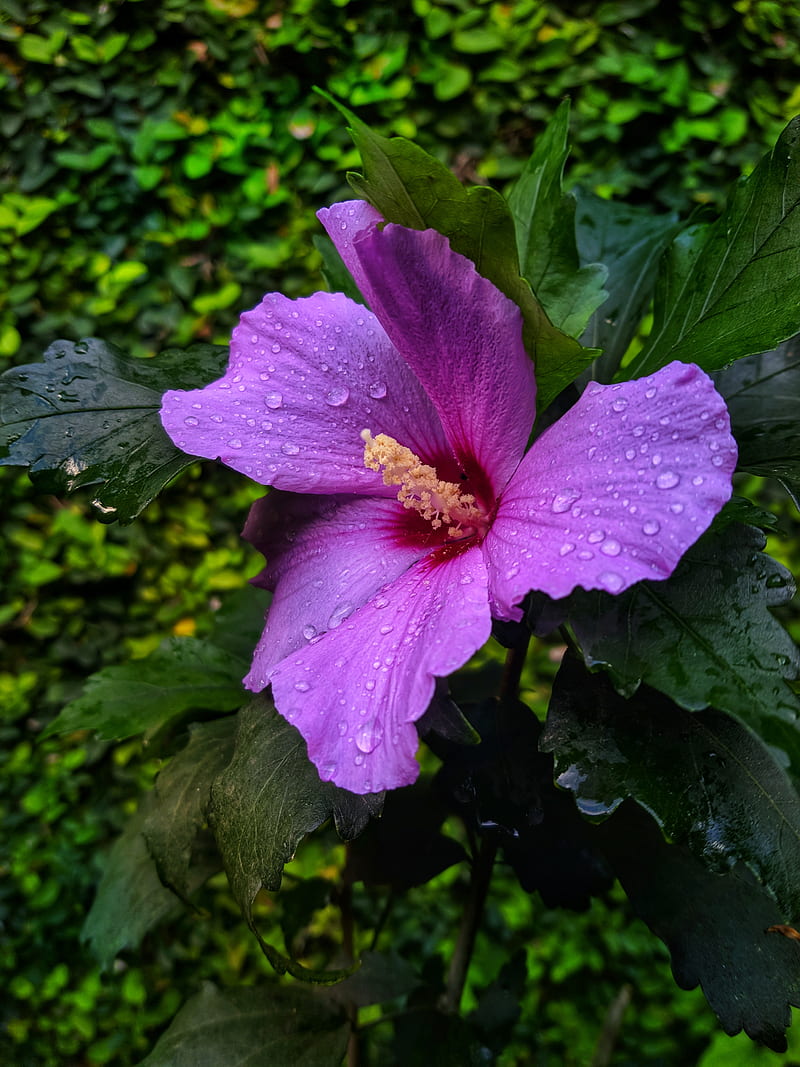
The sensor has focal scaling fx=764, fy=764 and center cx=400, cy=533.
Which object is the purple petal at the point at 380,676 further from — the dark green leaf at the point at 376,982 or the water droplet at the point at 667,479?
the dark green leaf at the point at 376,982

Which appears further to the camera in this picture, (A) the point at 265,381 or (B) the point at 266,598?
(B) the point at 266,598

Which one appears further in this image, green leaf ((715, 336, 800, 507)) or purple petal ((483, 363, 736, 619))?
green leaf ((715, 336, 800, 507))

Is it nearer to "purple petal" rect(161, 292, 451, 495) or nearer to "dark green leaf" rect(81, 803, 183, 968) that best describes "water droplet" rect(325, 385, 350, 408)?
"purple petal" rect(161, 292, 451, 495)

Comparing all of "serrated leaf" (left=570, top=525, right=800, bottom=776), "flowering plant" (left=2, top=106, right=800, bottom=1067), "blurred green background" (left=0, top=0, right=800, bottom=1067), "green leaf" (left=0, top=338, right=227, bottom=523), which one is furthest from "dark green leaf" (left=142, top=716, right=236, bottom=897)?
"blurred green background" (left=0, top=0, right=800, bottom=1067)

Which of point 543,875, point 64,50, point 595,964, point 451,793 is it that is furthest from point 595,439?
point 64,50

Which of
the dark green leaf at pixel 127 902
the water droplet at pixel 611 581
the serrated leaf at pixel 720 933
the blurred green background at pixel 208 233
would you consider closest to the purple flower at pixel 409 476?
the water droplet at pixel 611 581

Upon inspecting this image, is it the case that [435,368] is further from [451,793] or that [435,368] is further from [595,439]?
[451,793]
